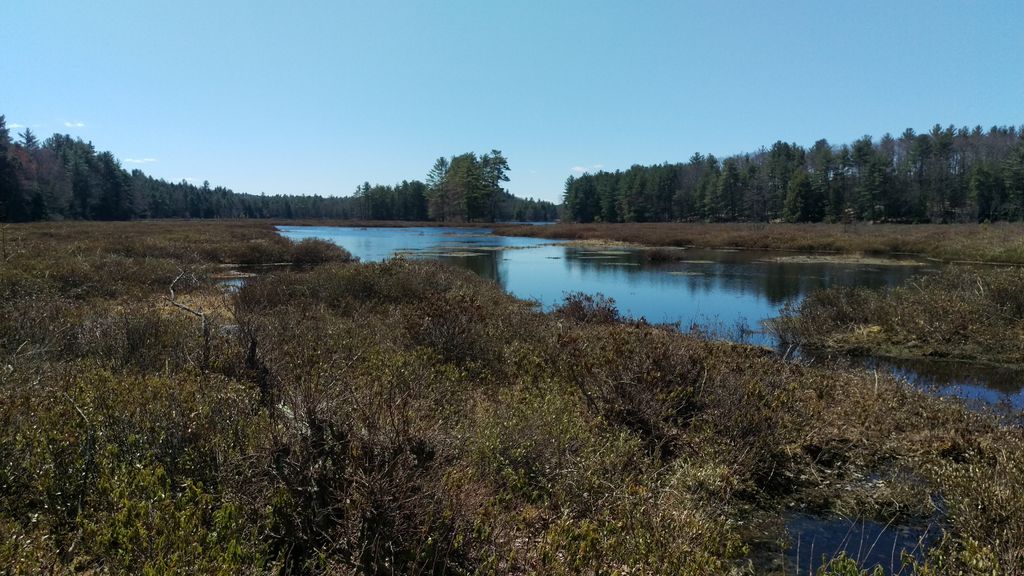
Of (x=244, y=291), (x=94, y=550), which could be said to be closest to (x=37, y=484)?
(x=94, y=550)

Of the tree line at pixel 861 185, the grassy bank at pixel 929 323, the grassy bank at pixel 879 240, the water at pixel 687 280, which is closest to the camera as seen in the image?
the grassy bank at pixel 929 323

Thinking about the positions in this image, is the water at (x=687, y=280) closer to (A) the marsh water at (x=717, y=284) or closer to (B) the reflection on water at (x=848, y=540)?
(A) the marsh water at (x=717, y=284)

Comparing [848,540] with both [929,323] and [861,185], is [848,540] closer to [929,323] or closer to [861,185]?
[929,323]

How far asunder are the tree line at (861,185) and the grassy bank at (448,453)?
70.5 meters

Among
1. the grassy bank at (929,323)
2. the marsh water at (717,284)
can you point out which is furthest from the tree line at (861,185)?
the grassy bank at (929,323)

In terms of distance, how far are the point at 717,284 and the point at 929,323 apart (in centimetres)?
1172

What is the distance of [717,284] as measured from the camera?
81.3ft

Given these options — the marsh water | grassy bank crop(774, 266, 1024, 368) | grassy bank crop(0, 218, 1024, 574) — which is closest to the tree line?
the marsh water

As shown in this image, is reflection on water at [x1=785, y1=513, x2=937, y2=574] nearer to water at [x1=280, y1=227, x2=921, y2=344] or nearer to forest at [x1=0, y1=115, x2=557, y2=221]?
water at [x1=280, y1=227, x2=921, y2=344]

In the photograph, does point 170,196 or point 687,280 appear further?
point 170,196

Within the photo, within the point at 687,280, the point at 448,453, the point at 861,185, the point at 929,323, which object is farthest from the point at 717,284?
the point at 861,185

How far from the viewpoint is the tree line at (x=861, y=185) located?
69.7 metres

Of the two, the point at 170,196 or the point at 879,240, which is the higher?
the point at 170,196

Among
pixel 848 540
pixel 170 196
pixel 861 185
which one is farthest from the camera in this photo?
pixel 170 196
